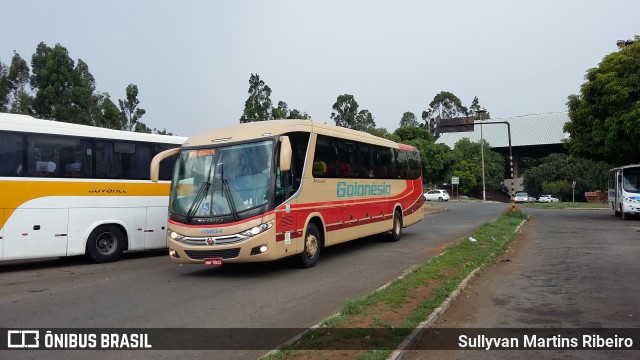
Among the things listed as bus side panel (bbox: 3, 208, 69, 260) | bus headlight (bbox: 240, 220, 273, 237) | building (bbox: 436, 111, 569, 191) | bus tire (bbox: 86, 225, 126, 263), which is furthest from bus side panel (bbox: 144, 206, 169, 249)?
building (bbox: 436, 111, 569, 191)

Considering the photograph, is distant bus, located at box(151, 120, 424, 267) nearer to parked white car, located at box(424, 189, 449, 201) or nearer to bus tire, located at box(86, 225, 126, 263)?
bus tire, located at box(86, 225, 126, 263)

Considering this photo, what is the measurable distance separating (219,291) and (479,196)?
64930 mm

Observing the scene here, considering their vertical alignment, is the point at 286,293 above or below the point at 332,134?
below

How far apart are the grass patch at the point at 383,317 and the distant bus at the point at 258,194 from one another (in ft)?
8.28

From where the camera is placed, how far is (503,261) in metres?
12.0

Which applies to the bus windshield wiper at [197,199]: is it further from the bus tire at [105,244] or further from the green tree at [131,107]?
the green tree at [131,107]

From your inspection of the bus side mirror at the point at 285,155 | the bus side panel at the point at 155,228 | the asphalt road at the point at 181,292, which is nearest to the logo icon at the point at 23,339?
the asphalt road at the point at 181,292

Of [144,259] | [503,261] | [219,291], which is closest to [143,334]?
[219,291]

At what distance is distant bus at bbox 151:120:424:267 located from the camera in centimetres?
961

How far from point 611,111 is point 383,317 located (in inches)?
866

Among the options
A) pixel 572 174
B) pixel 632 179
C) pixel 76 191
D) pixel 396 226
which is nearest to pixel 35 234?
pixel 76 191

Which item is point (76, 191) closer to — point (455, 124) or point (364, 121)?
point (455, 124)

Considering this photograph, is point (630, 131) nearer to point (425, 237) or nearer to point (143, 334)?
point (425, 237)

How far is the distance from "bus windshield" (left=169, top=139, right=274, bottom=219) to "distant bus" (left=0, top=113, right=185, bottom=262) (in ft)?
10.3
